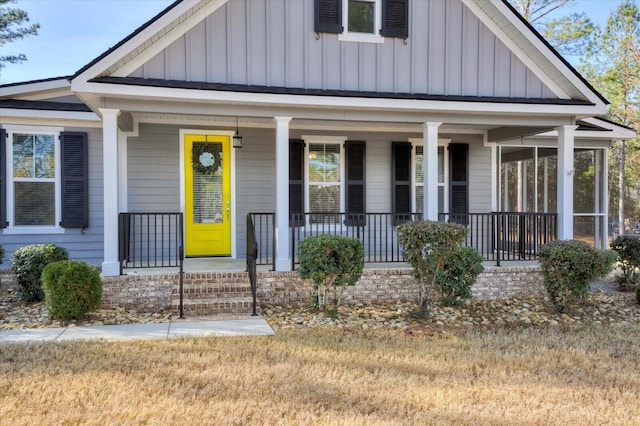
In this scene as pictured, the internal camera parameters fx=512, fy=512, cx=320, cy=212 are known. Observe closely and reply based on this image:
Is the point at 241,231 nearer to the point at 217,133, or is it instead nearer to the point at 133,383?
the point at 217,133

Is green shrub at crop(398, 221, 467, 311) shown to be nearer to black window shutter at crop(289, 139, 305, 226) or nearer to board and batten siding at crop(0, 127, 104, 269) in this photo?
black window shutter at crop(289, 139, 305, 226)

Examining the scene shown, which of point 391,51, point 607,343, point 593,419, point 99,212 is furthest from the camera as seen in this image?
point 99,212

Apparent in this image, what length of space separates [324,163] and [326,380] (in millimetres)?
6022

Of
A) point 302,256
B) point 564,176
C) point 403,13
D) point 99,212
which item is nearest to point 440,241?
point 302,256

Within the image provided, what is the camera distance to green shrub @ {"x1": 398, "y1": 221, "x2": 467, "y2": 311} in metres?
6.88

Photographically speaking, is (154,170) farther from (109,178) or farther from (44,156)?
(109,178)

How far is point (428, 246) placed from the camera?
6969mm

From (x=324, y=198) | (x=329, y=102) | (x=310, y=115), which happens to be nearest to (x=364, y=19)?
(x=329, y=102)

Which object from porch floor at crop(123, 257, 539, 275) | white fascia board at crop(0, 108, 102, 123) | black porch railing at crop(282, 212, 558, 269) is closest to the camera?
porch floor at crop(123, 257, 539, 275)

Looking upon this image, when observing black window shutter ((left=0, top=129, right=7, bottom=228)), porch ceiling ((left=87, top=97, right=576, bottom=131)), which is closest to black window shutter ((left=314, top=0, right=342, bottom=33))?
porch ceiling ((left=87, top=97, right=576, bottom=131))

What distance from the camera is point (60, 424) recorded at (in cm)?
348

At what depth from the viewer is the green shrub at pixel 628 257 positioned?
8797mm

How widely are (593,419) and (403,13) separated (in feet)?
21.7

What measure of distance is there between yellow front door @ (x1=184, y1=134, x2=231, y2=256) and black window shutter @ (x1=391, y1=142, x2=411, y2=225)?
126 inches
